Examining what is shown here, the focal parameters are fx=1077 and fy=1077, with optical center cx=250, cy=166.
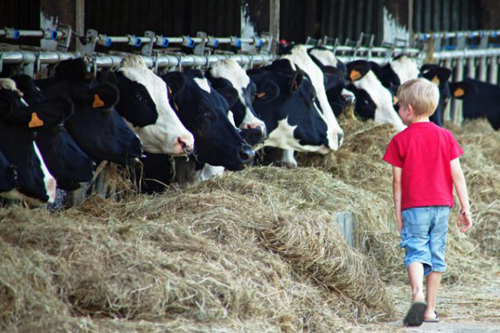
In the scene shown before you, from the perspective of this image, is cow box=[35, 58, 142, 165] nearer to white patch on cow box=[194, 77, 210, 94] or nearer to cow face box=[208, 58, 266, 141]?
white patch on cow box=[194, 77, 210, 94]

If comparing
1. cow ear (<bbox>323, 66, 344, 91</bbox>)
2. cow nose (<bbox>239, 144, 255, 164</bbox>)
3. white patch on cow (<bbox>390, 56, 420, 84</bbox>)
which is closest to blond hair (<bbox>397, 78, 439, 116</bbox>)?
cow nose (<bbox>239, 144, 255, 164</bbox>)

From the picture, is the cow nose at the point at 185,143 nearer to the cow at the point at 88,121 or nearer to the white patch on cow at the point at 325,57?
the cow at the point at 88,121

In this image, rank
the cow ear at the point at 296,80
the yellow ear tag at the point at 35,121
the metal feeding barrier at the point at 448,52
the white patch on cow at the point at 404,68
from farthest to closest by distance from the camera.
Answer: the metal feeding barrier at the point at 448,52 → the white patch on cow at the point at 404,68 → the cow ear at the point at 296,80 → the yellow ear tag at the point at 35,121

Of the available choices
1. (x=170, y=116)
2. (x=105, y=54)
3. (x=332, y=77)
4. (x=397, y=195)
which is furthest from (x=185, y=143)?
(x=332, y=77)

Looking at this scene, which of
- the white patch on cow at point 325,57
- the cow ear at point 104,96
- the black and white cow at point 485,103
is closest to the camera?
the cow ear at point 104,96

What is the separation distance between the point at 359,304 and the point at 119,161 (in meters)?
1.87

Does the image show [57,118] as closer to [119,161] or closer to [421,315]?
[119,161]

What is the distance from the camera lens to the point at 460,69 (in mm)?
15414

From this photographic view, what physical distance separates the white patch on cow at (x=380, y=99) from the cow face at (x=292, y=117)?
1.58 meters

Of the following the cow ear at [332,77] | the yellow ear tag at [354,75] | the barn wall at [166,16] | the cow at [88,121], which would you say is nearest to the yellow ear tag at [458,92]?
the yellow ear tag at [354,75]

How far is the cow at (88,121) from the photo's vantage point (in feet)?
22.8

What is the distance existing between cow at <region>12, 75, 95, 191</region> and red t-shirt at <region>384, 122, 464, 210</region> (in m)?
1.93

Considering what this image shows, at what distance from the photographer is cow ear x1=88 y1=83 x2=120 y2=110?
6785 millimetres

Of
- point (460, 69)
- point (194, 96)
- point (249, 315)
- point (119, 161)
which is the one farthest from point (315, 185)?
point (460, 69)
